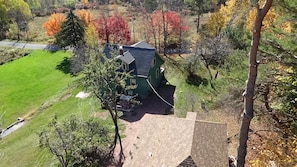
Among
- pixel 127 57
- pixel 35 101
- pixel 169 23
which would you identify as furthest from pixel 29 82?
pixel 169 23

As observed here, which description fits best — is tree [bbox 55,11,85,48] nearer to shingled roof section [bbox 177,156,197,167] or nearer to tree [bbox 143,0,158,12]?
tree [bbox 143,0,158,12]

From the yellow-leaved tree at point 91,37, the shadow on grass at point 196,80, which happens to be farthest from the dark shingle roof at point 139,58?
the yellow-leaved tree at point 91,37

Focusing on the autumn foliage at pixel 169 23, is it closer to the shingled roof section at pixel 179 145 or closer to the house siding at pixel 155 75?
the house siding at pixel 155 75

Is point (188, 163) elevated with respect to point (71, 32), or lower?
lower

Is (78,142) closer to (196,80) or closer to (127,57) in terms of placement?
(127,57)

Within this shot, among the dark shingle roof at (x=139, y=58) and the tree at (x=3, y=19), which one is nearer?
the dark shingle roof at (x=139, y=58)

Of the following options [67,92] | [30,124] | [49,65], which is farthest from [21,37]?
[30,124]

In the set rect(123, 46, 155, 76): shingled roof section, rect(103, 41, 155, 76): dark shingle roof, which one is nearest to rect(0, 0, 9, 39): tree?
rect(103, 41, 155, 76): dark shingle roof
